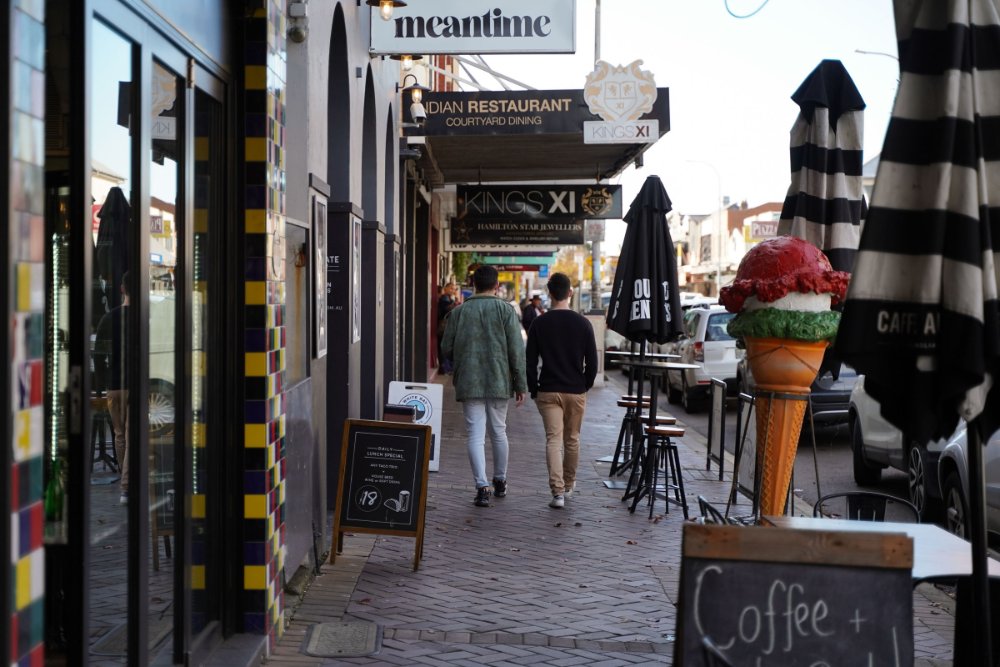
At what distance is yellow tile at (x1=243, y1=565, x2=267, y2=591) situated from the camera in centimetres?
536

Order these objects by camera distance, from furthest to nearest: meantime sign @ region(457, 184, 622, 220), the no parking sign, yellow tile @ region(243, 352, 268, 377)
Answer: meantime sign @ region(457, 184, 622, 220), the no parking sign, yellow tile @ region(243, 352, 268, 377)

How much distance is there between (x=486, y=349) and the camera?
957 cm

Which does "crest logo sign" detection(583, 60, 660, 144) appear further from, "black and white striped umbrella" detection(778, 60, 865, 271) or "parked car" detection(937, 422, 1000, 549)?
"black and white striped umbrella" detection(778, 60, 865, 271)

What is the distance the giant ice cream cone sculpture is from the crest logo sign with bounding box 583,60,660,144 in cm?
698

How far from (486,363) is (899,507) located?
410cm

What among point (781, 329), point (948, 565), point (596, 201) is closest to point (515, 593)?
point (781, 329)

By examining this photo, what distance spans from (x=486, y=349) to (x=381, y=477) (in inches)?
93.1

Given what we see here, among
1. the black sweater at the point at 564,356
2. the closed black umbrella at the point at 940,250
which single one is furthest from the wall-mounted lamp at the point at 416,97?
the closed black umbrella at the point at 940,250

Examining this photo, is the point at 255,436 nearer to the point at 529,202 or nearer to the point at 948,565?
the point at 948,565

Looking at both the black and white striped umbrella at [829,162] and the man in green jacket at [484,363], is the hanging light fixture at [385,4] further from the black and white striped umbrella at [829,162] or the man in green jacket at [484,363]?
the black and white striped umbrella at [829,162]

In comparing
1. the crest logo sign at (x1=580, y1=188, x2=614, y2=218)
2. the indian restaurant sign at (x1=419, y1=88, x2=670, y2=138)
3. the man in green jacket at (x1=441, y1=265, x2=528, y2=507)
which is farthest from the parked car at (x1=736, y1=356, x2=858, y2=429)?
the crest logo sign at (x1=580, y1=188, x2=614, y2=218)

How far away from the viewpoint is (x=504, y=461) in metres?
9.95

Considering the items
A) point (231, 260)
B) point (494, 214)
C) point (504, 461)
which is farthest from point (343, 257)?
point (494, 214)

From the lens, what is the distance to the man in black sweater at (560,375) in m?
9.57
